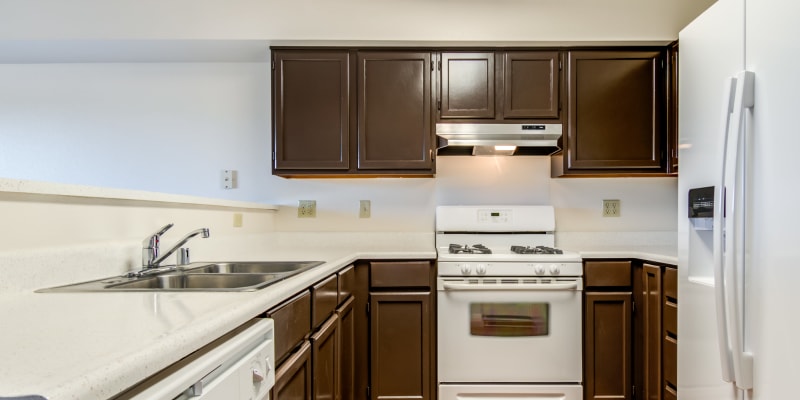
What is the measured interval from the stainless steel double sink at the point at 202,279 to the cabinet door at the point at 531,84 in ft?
4.80

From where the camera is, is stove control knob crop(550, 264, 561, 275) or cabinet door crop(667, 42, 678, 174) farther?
cabinet door crop(667, 42, 678, 174)

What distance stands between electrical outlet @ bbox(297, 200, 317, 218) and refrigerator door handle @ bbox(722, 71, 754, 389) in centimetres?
214

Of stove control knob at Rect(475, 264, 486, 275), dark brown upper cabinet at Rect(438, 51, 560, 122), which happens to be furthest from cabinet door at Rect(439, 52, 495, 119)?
stove control knob at Rect(475, 264, 486, 275)

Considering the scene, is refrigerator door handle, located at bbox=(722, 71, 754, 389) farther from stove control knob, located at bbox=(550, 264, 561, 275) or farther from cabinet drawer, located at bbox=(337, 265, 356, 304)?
cabinet drawer, located at bbox=(337, 265, 356, 304)

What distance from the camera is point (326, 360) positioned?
1549 mm

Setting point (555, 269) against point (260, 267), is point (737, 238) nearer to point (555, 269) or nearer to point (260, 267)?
point (555, 269)

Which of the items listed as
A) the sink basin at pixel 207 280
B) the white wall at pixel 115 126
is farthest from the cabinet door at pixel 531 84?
the white wall at pixel 115 126

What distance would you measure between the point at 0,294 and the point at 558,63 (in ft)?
8.20

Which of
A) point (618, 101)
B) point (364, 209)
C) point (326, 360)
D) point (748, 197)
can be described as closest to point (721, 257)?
point (748, 197)

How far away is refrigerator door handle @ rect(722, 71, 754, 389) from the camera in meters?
1.15

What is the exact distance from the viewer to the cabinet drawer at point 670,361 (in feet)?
6.24

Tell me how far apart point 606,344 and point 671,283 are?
493 mm

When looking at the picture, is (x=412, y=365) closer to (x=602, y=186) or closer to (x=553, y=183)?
(x=553, y=183)

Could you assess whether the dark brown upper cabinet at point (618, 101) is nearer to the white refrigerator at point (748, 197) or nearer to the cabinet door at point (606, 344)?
the cabinet door at point (606, 344)
